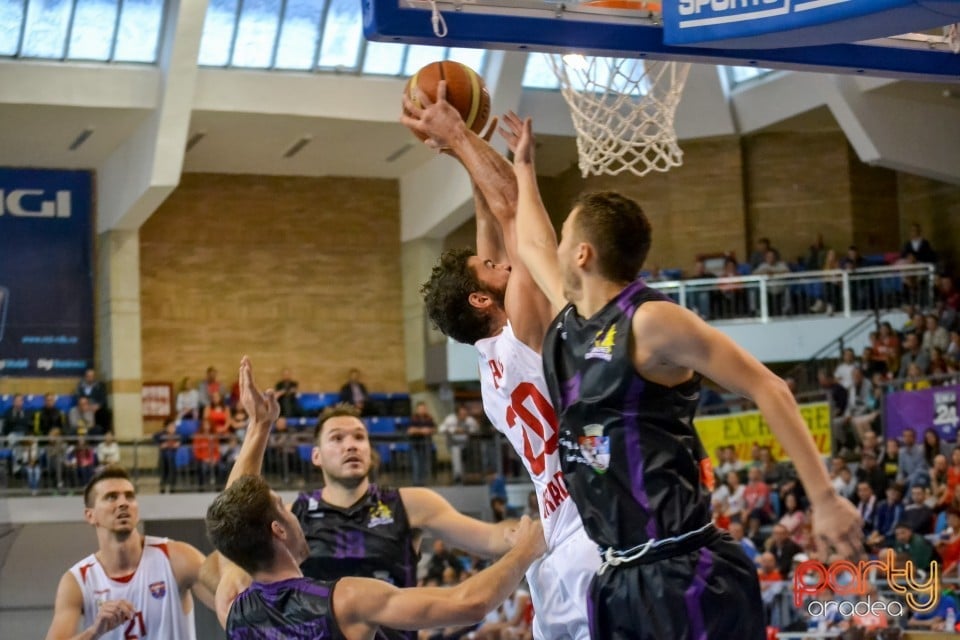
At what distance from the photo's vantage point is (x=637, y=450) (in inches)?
146

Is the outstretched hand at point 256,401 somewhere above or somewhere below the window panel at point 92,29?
below

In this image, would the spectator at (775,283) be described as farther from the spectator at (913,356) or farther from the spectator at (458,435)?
the spectator at (458,435)

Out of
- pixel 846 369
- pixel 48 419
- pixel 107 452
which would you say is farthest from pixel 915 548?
pixel 48 419

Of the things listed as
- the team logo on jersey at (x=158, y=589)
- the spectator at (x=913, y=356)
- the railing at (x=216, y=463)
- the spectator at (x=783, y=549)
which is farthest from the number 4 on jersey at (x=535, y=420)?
the railing at (x=216, y=463)

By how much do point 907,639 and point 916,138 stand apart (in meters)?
11.9

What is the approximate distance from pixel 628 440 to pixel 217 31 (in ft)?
59.2

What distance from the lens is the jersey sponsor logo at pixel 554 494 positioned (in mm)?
4684

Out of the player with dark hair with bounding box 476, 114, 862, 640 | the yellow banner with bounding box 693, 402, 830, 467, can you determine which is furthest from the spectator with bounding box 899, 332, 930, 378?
the player with dark hair with bounding box 476, 114, 862, 640

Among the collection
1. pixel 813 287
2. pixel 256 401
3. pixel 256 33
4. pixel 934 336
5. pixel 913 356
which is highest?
pixel 256 33

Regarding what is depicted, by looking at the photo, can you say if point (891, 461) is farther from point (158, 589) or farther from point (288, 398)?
point (158, 589)

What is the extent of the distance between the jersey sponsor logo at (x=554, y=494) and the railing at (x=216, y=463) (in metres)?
14.0

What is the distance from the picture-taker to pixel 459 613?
4426 millimetres

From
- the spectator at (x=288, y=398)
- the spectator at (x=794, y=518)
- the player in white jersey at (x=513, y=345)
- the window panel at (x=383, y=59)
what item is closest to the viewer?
the player in white jersey at (x=513, y=345)

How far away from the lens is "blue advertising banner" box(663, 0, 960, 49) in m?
4.48
